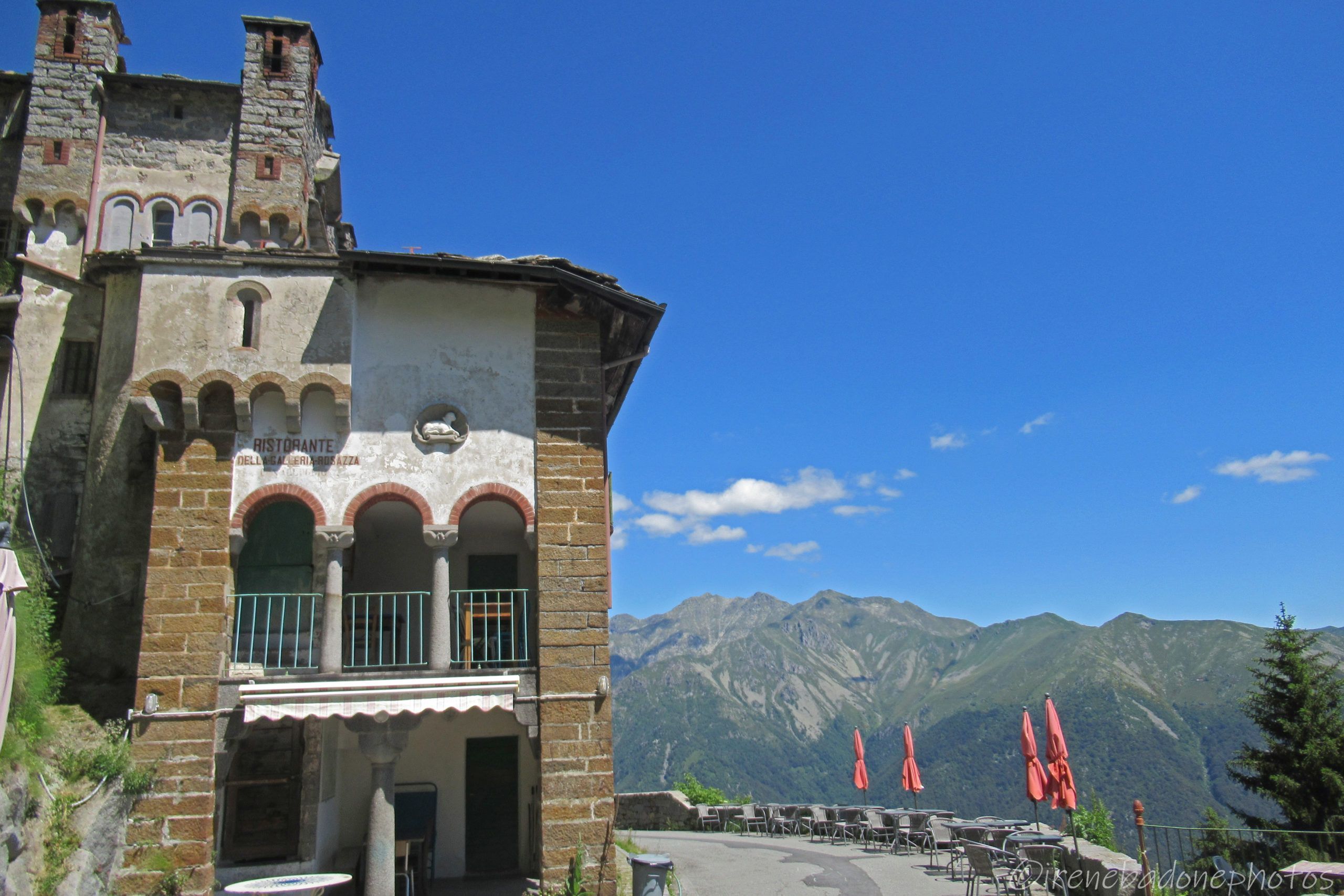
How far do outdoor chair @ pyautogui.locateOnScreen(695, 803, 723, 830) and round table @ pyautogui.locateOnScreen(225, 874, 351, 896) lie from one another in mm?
12922

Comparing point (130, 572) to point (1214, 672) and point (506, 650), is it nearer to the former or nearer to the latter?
point (506, 650)

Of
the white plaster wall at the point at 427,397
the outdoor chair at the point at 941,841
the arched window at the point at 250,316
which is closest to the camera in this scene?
the white plaster wall at the point at 427,397

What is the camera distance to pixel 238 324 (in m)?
12.3

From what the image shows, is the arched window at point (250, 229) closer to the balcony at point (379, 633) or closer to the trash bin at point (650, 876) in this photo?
the balcony at point (379, 633)

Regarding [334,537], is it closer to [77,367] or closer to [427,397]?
[427,397]

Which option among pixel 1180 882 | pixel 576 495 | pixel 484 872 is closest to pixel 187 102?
pixel 576 495

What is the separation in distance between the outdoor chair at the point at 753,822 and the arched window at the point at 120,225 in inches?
708

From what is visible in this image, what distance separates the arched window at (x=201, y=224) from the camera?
1850 centimetres

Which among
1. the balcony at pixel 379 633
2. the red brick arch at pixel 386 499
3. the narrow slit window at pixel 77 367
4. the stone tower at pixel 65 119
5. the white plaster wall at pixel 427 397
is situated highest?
the stone tower at pixel 65 119

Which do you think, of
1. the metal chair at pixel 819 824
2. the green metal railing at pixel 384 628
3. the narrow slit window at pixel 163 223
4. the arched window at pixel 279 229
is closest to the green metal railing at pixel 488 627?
the green metal railing at pixel 384 628

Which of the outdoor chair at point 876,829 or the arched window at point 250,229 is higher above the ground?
the arched window at point 250,229

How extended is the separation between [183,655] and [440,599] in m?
3.11

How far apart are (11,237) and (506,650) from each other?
12.9 m

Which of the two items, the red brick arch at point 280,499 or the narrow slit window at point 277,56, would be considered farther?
the narrow slit window at point 277,56
